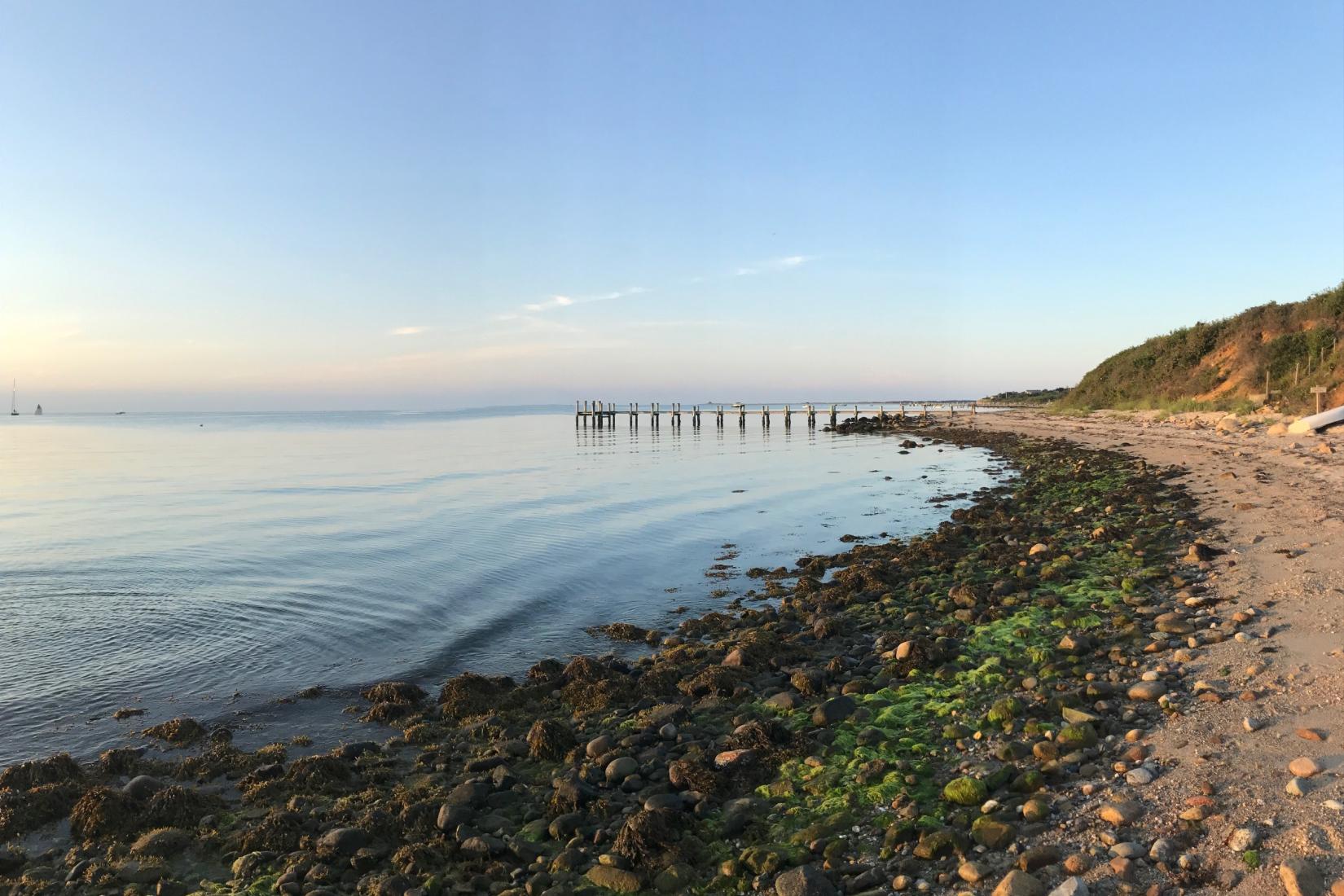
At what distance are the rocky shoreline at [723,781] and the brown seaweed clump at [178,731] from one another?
0.03 m

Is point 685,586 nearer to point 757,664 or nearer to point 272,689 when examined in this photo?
point 757,664

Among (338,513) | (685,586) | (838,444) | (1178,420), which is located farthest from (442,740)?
(838,444)

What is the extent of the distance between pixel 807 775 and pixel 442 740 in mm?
3601

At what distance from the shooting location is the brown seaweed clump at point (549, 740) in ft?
21.6

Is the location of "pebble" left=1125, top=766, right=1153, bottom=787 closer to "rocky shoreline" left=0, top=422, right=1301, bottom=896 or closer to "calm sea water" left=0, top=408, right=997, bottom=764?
"rocky shoreline" left=0, top=422, right=1301, bottom=896

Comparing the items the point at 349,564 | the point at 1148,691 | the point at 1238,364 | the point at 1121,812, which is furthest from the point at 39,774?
the point at 1238,364

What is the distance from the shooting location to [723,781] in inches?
226

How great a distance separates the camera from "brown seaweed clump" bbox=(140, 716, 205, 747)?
754cm

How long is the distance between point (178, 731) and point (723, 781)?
5.71 metres

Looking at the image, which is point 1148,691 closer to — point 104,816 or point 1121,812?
point 1121,812

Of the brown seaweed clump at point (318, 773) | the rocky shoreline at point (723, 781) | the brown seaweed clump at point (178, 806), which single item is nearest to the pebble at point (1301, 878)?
the rocky shoreline at point (723, 781)

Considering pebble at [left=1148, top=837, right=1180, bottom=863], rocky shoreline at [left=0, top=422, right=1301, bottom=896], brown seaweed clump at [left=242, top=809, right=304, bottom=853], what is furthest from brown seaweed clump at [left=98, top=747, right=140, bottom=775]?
pebble at [left=1148, top=837, right=1180, bottom=863]

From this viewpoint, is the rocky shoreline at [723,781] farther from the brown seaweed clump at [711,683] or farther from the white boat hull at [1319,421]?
the white boat hull at [1319,421]

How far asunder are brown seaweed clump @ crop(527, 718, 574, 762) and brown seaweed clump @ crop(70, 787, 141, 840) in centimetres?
298
